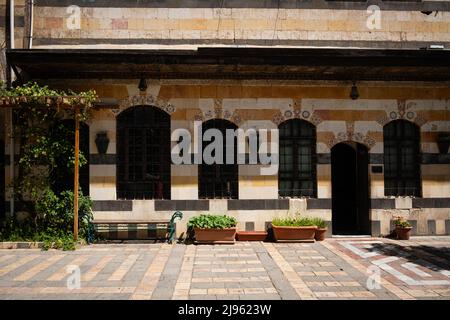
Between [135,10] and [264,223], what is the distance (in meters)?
7.23

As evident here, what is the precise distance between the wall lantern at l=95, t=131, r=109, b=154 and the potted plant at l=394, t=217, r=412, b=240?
8.59 m

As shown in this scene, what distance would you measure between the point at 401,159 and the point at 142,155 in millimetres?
7672

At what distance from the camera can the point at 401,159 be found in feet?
36.5

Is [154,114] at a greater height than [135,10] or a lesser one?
lesser

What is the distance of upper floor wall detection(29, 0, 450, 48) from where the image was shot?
10742mm

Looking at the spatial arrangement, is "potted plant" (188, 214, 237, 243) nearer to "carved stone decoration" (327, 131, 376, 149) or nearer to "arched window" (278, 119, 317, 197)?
"arched window" (278, 119, 317, 197)

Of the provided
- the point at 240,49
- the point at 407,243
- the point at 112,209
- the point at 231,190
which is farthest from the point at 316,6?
the point at 112,209

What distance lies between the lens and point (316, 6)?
36.2 feet

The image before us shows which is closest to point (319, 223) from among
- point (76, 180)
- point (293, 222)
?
point (293, 222)

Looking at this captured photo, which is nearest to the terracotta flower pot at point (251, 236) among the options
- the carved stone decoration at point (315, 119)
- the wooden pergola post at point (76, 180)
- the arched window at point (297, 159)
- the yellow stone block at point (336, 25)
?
the arched window at point (297, 159)

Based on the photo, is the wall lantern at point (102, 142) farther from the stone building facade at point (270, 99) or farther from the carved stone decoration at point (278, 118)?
the carved stone decoration at point (278, 118)

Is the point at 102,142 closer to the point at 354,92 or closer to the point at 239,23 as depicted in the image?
Answer: the point at 239,23

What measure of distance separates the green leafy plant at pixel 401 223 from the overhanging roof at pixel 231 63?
421 centimetres

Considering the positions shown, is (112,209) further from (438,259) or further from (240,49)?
(438,259)
